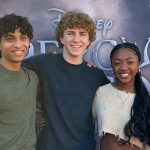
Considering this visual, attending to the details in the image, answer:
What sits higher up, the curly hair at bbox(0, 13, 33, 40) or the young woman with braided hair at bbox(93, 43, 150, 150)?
the curly hair at bbox(0, 13, 33, 40)

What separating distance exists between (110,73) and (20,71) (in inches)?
51.0

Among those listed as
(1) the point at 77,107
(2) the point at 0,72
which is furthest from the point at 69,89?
(2) the point at 0,72

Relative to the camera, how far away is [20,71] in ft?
9.87

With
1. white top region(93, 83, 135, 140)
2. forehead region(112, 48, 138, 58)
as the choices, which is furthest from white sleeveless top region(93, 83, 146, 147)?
forehead region(112, 48, 138, 58)

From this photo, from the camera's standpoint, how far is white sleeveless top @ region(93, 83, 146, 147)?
123 inches

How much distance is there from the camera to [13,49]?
2916mm

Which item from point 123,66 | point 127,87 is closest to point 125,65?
point 123,66

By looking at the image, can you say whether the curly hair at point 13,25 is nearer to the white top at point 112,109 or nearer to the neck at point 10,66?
the neck at point 10,66

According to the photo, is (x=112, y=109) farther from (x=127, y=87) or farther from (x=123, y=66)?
(x=123, y=66)

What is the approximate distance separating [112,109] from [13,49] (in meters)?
0.86

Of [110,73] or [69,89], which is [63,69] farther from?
[110,73]

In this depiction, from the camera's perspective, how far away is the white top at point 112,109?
3127 millimetres

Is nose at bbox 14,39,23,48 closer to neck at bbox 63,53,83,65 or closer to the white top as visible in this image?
neck at bbox 63,53,83,65

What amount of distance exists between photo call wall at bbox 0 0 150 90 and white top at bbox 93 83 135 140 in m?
0.83
